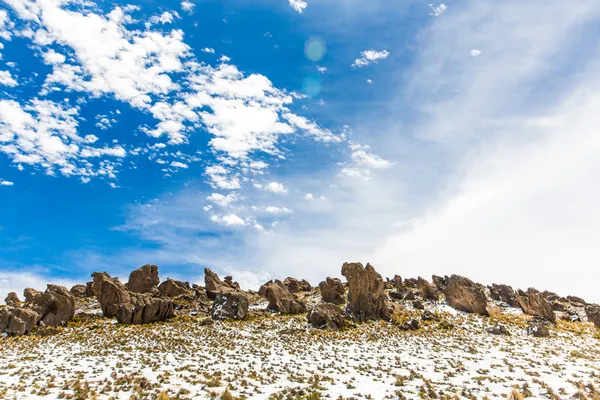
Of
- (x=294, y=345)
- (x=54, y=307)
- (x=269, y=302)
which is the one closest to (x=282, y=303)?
(x=269, y=302)

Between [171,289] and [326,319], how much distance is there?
121 feet

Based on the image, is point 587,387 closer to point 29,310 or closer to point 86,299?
point 29,310

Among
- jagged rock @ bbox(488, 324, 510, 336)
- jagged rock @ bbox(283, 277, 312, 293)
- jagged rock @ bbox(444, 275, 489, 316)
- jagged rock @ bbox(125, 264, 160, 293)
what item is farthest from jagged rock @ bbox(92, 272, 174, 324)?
jagged rock @ bbox(444, 275, 489, 316)

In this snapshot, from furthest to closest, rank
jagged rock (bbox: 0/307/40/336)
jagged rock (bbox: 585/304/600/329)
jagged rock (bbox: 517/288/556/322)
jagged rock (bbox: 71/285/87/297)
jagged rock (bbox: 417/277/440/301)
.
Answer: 1. jagged rock (bbox: 417/277/440/301)
2. jagged rock (bbox: 71/285/87/297)
3. jagged rock (bbox: 517/288/556/322)
4. jagged rock (bbox: 585/304/600/329)
5. jagged rock (bbox: 0/307/40/336)

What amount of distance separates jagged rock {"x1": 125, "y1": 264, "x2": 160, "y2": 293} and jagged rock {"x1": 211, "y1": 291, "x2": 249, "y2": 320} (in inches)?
788

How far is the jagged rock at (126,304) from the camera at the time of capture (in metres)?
47.2

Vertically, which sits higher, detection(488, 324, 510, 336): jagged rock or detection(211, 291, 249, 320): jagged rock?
detection(211, 291, 249, 320): jagged rock

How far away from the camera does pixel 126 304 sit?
47.9m

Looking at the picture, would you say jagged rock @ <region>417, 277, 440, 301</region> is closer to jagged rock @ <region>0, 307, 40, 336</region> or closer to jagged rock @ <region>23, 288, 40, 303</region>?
jagged rock @ <region>0, 307, 40, 336</region>

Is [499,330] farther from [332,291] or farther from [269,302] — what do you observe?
[269,302]

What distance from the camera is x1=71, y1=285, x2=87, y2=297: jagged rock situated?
66.6 m

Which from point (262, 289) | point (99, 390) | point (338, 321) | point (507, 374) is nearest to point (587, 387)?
point (507, 374)

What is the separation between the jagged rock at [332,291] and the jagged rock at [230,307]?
789 inches

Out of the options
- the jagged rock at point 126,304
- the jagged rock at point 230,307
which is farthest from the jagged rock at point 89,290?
the jagged rock at point 230,307
